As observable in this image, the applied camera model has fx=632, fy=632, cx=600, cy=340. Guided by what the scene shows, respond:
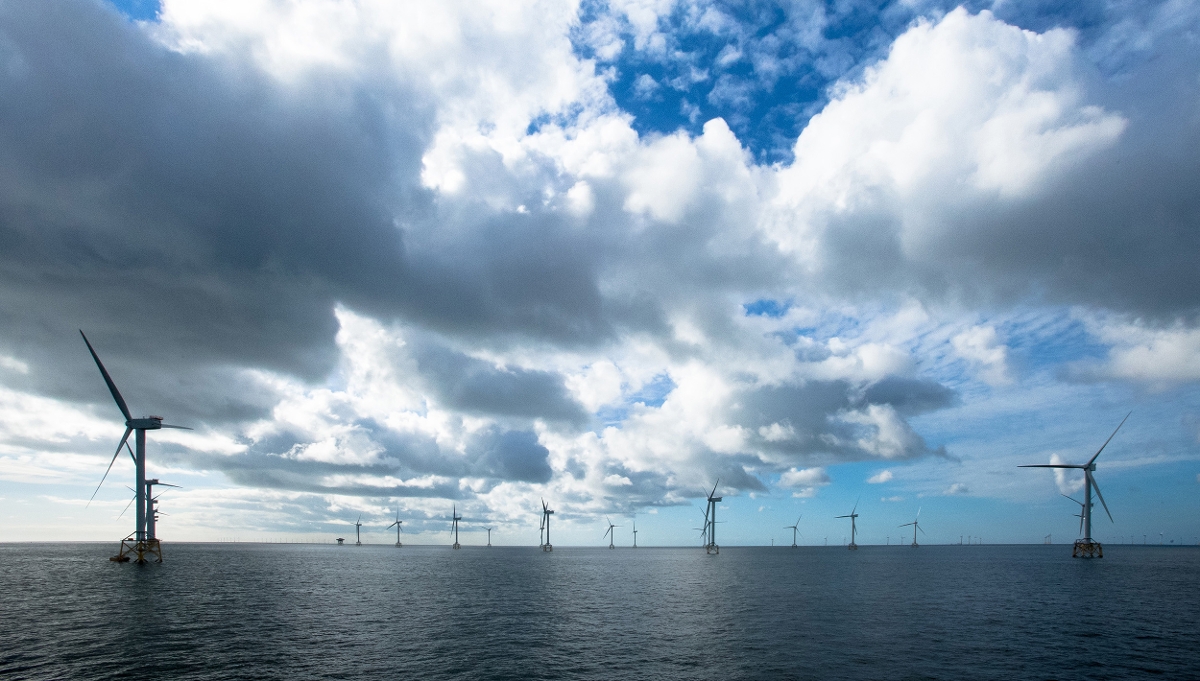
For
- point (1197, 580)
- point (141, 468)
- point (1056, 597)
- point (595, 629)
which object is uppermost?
point (141, 468)

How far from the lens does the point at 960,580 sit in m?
178

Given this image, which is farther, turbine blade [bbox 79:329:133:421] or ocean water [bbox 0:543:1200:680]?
turbine blade [bbox 79:329:133:421]

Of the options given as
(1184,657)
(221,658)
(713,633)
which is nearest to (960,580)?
(1184,657)

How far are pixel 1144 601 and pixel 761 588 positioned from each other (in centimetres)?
7255

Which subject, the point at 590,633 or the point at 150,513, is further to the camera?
the point at 150,513

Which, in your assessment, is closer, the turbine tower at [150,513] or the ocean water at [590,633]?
the ocean water at [590,633]

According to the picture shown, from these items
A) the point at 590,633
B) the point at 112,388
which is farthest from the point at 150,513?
the point at 590,633

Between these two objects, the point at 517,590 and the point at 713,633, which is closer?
the point at 713,633

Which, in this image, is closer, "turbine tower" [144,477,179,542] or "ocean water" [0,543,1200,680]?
"ocean water" [0,543,1200,680]

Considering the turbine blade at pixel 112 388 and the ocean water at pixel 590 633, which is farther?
the turbine blade at pixel 112 388

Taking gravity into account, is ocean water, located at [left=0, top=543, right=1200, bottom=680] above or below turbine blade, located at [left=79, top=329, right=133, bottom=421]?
below

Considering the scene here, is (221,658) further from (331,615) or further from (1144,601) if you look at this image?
(1144,601)

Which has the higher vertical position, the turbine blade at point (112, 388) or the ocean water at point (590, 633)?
the turbine blade at point (112, 388)

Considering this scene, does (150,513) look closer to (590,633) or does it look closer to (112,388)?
(112,388)
